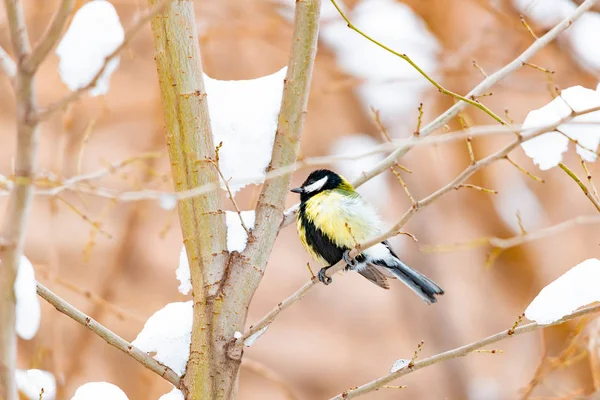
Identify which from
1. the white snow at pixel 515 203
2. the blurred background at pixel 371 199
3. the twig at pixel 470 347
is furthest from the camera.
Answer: the white snow at pixel 515 203

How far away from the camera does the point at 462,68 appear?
163 inches

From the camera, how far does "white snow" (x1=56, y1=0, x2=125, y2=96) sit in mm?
1271

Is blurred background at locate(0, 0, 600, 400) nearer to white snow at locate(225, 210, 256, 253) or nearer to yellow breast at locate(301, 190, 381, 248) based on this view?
yellow breast at locate(301, 190, 381, 248)

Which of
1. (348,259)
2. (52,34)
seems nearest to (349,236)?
(348,259)

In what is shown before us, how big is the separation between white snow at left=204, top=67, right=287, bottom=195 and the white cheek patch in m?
0.88

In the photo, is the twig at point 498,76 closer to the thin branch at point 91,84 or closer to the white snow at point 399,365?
the white snow at point 399,365

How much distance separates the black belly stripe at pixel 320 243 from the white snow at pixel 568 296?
1.03m

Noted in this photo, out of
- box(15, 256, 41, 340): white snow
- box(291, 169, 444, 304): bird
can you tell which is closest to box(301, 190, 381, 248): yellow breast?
box(291, 169, 444, 304): bird

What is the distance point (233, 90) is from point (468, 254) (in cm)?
472

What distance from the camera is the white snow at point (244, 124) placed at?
1.70 metres

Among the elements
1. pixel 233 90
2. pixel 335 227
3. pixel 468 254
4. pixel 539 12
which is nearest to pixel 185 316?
pixel 233 90

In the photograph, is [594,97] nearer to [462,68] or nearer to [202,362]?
[202,362]

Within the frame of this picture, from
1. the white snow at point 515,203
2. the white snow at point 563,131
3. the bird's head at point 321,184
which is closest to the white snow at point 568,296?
the white snow at point 563,131

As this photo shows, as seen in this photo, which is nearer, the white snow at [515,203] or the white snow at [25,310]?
the white snow at [25,310]
